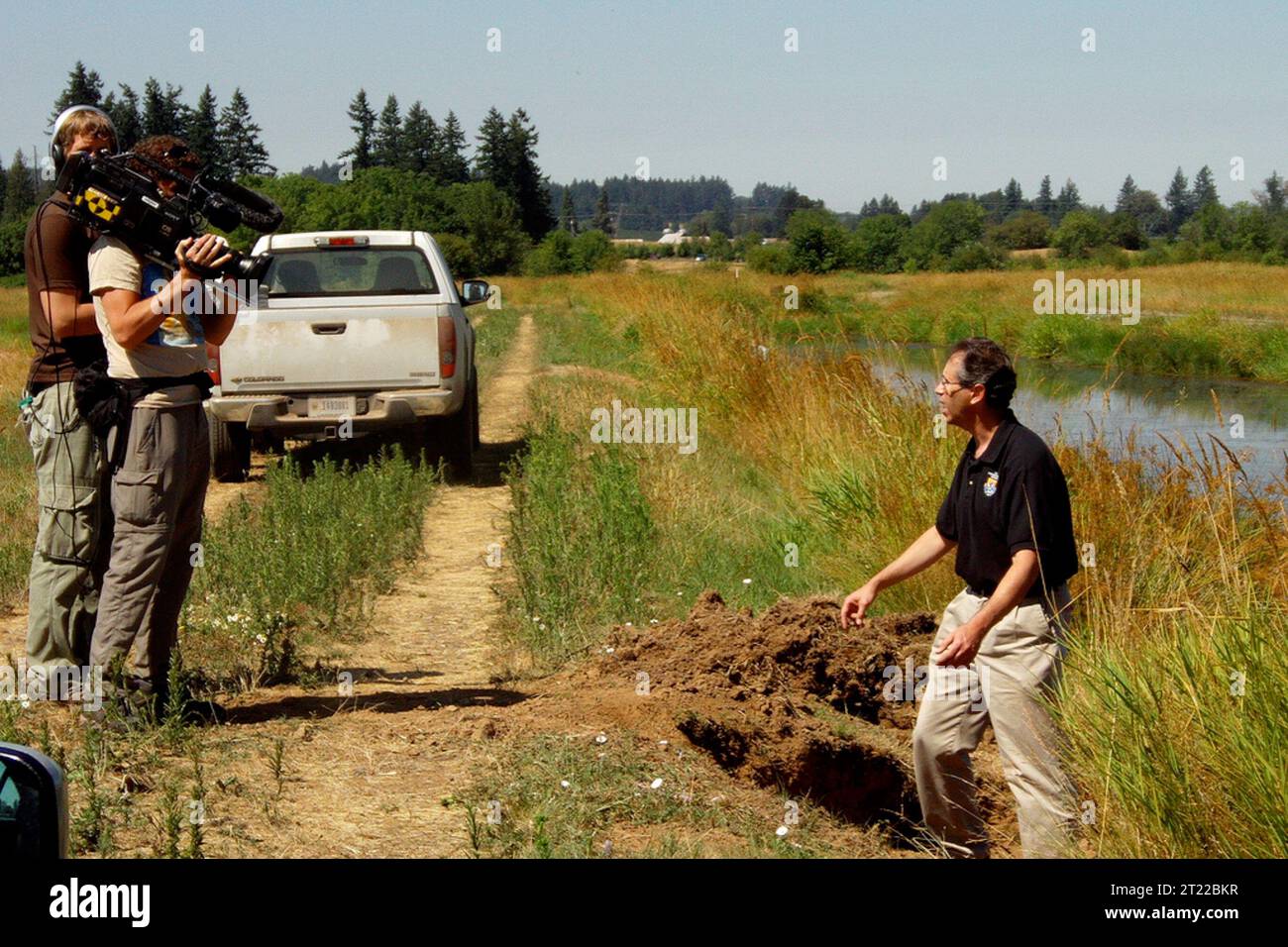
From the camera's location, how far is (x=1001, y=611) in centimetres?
459

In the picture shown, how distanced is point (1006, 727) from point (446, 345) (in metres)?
7.07

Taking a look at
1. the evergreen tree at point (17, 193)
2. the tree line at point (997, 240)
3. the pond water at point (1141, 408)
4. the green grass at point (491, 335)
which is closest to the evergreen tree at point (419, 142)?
the evergreen tree at point (17, 193)

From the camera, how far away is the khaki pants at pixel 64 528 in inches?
206

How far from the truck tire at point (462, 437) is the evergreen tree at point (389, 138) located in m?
119

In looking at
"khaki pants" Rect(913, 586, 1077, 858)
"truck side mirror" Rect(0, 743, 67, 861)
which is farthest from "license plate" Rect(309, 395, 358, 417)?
"truck side mirror" Rect(0, 743, 67, 861)

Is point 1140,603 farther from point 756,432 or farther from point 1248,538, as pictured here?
point 756,432

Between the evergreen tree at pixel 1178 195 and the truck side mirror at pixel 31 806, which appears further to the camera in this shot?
the evergreen tree at pixel 1178 195

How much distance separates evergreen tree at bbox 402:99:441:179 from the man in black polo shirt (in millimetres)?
121378

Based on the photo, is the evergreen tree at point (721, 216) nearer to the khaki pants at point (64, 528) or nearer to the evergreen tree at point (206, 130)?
the evergreen tree at point (206, 130)

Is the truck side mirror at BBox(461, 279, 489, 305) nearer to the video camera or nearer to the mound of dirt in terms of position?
the mound of dirt

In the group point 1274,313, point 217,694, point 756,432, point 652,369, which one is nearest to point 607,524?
point 217,694

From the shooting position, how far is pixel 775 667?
6531 mm

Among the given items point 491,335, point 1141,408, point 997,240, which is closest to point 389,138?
point 997,240

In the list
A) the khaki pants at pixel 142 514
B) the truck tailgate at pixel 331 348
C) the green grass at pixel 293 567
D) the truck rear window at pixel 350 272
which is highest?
the truck rear window at pixel 350 272
